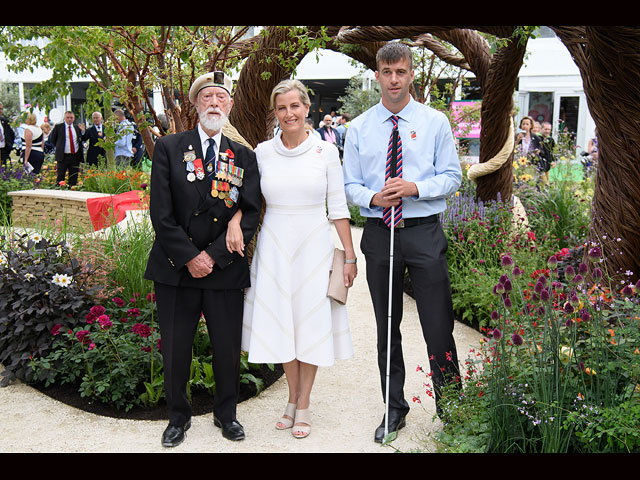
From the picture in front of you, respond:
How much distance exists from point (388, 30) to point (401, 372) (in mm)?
3265

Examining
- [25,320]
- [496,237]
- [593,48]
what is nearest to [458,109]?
[496,237]

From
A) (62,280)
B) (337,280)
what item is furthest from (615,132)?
(62,280)

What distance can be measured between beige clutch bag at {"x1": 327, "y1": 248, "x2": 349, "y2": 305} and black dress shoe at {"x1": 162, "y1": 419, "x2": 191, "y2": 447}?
3.70 ft

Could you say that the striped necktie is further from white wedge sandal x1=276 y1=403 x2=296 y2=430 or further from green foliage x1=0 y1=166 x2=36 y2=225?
green foliage x1=0 y1=166 x2=36 y2=225

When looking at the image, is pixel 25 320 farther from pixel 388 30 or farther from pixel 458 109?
pixel 458 109

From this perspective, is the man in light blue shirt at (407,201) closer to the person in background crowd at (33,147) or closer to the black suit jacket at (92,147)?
the black suit jacket at (92,147)

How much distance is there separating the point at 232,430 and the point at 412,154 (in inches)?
73.1

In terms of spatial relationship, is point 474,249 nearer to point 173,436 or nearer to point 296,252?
point 296,252

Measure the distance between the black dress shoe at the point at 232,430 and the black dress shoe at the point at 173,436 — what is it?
23cm

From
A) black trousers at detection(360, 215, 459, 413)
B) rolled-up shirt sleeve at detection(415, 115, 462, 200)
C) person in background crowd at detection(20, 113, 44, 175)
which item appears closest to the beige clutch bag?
black trousers at detection(360, 215, 459, 413)

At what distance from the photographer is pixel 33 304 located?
4.30 meters

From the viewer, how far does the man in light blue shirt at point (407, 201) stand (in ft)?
11.4

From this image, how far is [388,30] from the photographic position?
5609 millimetres

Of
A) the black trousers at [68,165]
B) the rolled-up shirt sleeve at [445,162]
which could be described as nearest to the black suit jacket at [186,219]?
the rolled-up shirt sleeve at [445,162]
